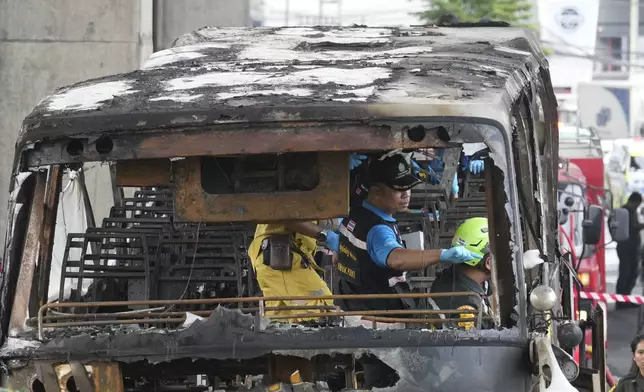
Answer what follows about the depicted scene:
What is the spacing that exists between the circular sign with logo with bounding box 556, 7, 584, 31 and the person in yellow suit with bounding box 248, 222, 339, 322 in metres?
47.5

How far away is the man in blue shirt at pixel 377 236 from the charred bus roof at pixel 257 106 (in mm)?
522

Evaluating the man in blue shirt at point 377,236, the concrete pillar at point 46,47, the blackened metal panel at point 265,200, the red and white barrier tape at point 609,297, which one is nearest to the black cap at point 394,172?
the man in blue shirt at point 377,236

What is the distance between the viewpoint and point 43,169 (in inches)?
219

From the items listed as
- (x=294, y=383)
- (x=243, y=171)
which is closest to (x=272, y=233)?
(x=243, y=171)

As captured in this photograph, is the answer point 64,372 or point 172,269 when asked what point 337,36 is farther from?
point 64,372

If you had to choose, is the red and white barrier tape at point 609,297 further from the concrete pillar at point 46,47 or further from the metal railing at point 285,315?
the metal railing at point 285,315

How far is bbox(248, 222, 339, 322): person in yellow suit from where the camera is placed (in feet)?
20.7

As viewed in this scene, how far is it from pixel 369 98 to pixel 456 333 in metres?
1.01

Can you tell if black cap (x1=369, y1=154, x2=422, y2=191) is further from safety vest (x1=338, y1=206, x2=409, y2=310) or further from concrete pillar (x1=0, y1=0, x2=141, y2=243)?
concrete pillar (x1=0, y1=0, x2=141, y2=243)

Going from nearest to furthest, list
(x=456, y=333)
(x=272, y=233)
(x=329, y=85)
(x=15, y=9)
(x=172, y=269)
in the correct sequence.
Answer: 1. (x=456, y=333)
2. (x=329, y=85)
3. (x=272, y=233)
4. (x=172, y=269)
5. (x=15, y=9)

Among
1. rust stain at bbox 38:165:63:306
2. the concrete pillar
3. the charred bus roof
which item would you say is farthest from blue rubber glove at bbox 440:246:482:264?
the concrete pillar

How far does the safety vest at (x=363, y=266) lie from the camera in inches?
243

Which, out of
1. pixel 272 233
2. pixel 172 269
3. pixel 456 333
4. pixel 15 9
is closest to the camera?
pixel 456 333

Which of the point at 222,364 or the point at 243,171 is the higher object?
the point at 243,171
